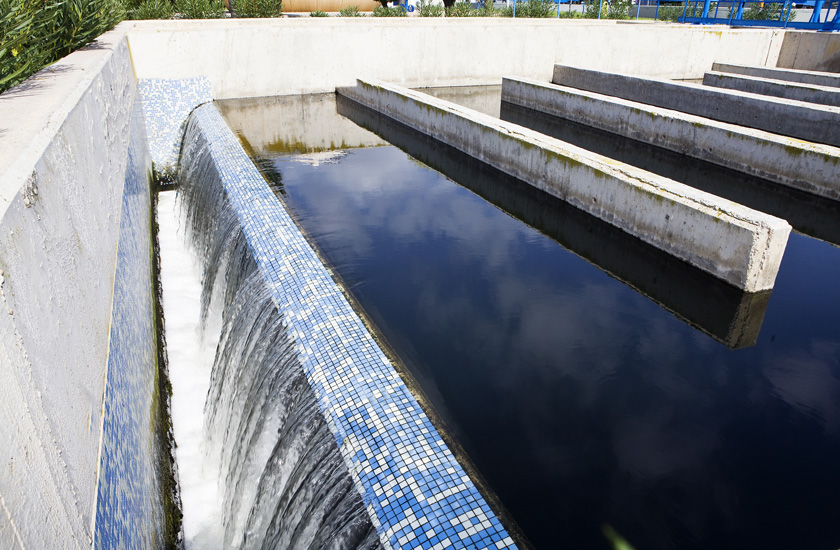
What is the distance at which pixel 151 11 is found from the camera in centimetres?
1805

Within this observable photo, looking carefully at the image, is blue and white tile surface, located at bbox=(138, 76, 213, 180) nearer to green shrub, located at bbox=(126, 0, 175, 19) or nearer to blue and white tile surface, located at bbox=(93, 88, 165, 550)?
blue and white tile surface, located at bbox=(93, 88, 165, 550)

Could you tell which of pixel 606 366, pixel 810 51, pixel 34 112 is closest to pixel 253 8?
pixel 34 112

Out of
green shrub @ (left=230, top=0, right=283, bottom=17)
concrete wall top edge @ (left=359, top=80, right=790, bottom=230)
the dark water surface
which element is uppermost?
green shrub @ (left=230, top=0, right=283, bottom=17)

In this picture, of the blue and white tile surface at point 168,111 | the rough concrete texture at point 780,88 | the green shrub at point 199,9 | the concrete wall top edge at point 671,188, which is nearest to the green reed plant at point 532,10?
the rough concrete texture at point 780,88

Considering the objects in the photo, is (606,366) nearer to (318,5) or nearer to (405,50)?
(405,50)

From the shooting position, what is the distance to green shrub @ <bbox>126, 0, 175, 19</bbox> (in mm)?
17984

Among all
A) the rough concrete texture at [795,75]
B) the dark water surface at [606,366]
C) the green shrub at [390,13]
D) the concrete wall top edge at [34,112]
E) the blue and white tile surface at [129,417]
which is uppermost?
the green shrub at [390,13]

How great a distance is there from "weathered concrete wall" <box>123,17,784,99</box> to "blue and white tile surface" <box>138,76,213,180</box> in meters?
2.00

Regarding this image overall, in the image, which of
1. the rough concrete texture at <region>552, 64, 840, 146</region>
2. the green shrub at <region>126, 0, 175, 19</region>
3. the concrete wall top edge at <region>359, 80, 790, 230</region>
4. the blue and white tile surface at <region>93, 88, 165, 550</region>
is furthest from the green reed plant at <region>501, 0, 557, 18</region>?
the blue and white tile surface at <region>93, 88, 165, 550</region>

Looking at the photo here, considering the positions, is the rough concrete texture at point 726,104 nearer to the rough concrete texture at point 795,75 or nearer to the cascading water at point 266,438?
the rough concrete texture at point 795,75

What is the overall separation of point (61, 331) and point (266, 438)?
185 centimetres

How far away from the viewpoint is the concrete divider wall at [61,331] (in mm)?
2117

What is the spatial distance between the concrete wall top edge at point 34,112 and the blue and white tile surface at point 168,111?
565 centimetres

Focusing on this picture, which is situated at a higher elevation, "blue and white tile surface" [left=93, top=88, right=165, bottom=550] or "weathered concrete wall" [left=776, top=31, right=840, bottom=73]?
"weathered concrete wall" [left=776, top=31, right=840, bottom=73]
